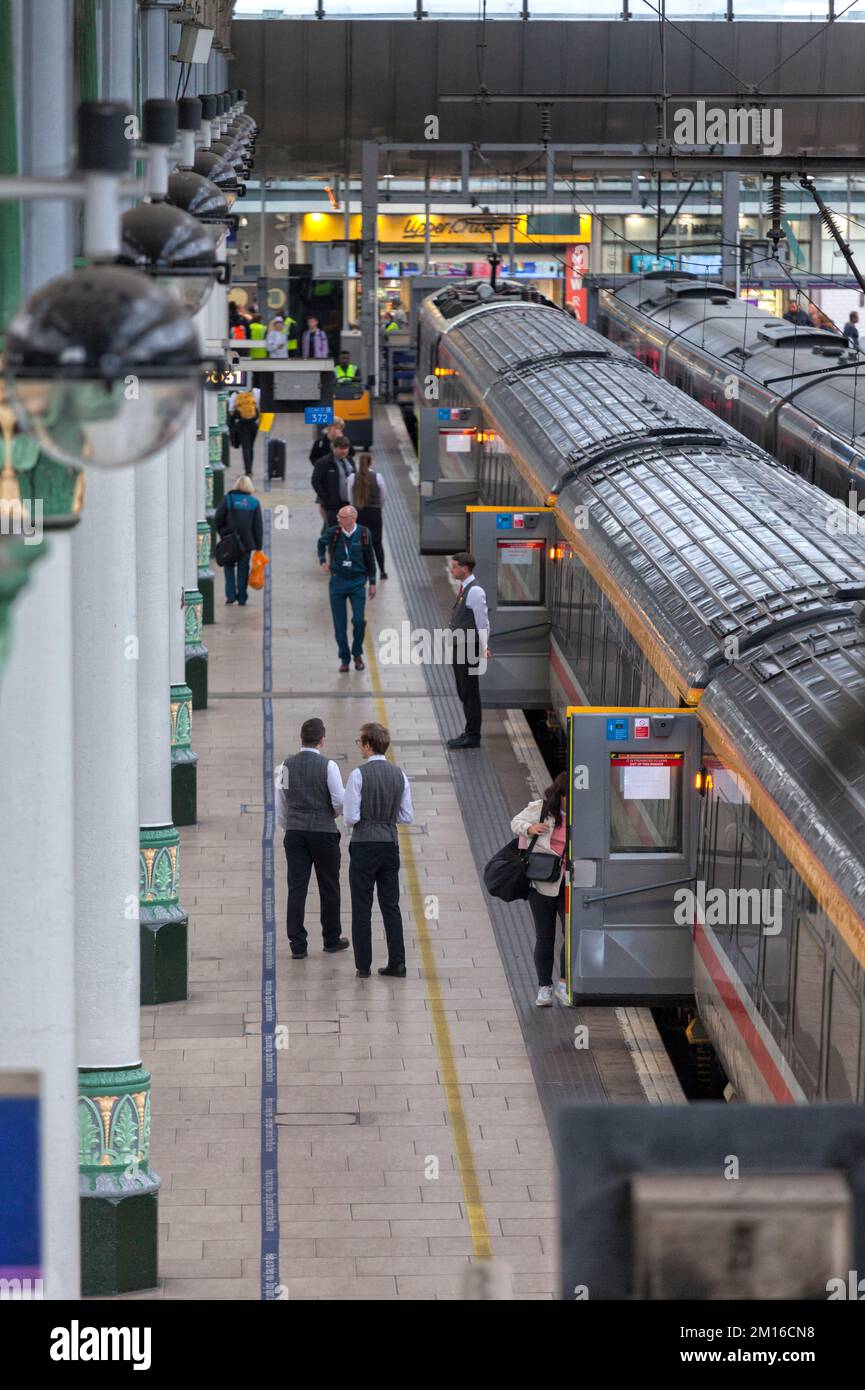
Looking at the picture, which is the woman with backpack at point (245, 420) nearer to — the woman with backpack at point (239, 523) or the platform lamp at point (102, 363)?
the woman with backpack at point (239, 523)

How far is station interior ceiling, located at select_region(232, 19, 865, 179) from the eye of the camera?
3894 cm

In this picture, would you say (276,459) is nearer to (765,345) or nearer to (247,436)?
(247,436)

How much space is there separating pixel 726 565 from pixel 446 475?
41.4 feet

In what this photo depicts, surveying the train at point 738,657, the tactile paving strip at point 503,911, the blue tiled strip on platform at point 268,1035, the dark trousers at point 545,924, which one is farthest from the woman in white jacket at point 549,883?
the blue tiled strip on platform at point 268,1035

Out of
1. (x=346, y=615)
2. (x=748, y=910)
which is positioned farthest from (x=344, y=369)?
(x=748, y=910)

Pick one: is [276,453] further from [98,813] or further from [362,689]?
[98,813]

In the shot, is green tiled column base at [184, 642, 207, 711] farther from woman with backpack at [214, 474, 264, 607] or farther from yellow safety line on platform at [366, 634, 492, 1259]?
yellow safety line on platform at [366, 634, 492, 1259]

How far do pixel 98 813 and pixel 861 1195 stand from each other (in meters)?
5.68

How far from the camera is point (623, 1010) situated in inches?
519

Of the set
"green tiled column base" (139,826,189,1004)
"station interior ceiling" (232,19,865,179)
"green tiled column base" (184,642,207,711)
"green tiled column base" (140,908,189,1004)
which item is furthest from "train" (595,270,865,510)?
"green tiled column base" (140,908,189,1004)

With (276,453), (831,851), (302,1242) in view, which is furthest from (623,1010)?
(276,453)

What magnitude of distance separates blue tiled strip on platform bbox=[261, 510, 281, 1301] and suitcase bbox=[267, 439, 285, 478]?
42.5 ft

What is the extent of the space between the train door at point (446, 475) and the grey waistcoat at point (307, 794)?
11.7 meters

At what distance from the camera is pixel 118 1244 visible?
9352 mm
